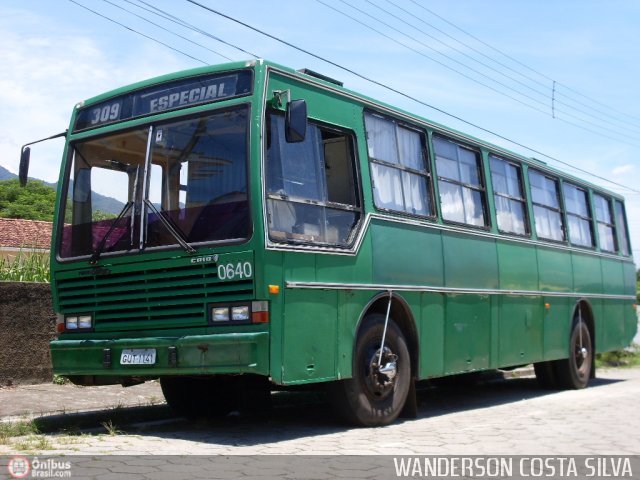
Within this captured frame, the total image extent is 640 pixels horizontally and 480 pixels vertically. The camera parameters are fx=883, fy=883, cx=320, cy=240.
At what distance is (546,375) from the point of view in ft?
46.0

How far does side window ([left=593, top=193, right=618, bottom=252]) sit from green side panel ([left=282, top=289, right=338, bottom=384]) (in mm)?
9267

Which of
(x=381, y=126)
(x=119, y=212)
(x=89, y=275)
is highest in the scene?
(x=381, y=126)

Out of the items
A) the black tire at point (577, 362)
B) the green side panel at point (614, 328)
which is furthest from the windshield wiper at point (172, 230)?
the green side panel at point (614, 328)

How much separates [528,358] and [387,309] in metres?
4.21

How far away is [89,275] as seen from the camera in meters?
8.38

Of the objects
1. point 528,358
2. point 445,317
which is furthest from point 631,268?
point 445,317

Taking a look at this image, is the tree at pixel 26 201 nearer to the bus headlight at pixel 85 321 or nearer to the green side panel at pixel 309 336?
the bus headlight at pixel 85 321

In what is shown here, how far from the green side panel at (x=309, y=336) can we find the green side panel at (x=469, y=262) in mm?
2568

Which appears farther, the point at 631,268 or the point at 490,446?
the point at 631,268

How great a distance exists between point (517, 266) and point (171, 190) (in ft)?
19.3

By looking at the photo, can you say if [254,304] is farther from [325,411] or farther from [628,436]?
[628,436]

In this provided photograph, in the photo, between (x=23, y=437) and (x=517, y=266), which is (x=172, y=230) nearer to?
(x=23, y=437)

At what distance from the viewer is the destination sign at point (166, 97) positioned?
7.93 m

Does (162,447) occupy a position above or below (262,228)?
below
